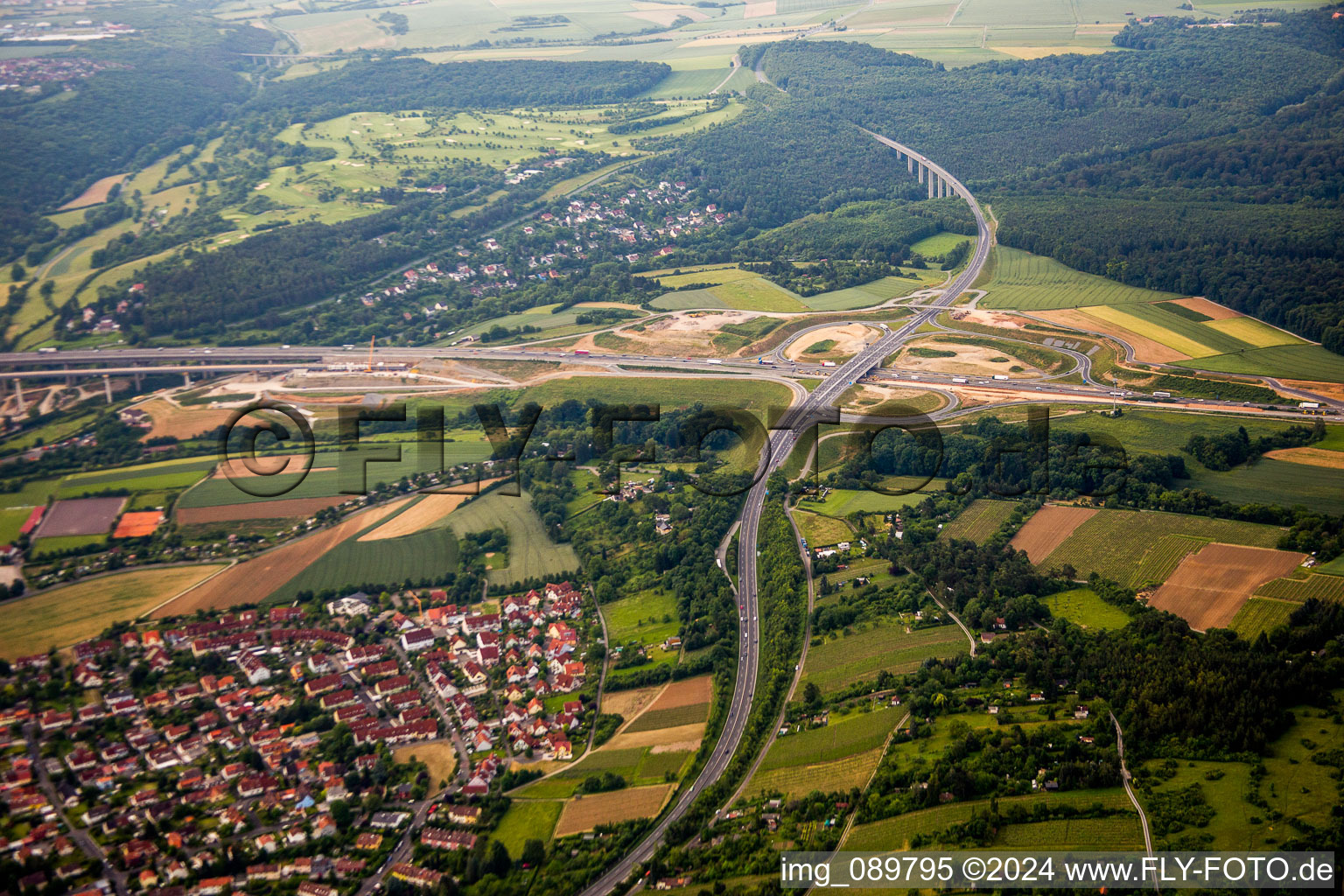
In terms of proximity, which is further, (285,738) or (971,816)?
(285,738)

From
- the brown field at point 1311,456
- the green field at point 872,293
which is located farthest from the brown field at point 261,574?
the brown field at point 1311,456

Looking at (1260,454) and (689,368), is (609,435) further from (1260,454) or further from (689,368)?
(1260,454)

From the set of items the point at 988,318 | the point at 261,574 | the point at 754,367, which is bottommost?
the point at 261,574

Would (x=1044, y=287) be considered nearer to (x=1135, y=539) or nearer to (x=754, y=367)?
(x=754, y=367)

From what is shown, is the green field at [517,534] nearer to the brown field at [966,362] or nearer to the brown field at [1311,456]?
the brown field at [966,362]

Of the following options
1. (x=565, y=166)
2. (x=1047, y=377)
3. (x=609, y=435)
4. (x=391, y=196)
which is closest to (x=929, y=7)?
(x=565, y=166)

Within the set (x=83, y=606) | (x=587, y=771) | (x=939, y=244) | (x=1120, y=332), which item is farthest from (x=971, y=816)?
(x=939, y=244)
